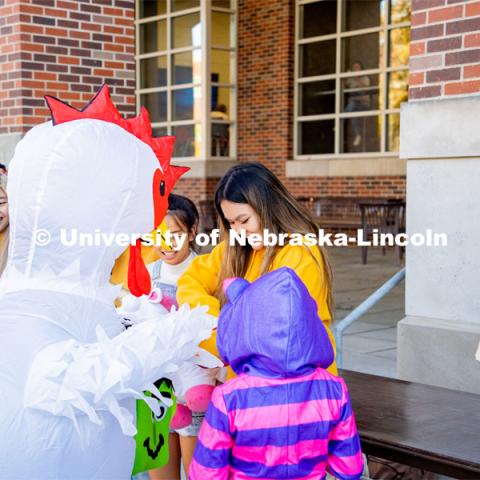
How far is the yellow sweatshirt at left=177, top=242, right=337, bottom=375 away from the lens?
2719mm

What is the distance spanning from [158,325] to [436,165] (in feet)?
9.78

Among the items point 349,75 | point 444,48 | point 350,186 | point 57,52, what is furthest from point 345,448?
point 349,75

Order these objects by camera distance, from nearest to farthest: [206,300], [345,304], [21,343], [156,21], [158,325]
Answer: [21,343] < [158,325] < [206,300] < [345,304] < [156,21]

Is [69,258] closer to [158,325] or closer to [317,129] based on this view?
[158,325]

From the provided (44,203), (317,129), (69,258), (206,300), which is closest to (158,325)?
(69,258)

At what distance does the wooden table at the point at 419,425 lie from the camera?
2461mm

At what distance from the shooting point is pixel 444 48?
4.47m

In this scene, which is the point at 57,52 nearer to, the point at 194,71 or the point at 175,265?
the point at 175,265

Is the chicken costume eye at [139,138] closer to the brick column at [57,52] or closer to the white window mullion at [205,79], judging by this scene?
the brick column at [57,52]

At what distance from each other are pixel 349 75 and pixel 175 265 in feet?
39.2

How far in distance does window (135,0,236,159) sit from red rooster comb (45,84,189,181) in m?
13.5

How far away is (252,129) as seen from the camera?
15.8 meters

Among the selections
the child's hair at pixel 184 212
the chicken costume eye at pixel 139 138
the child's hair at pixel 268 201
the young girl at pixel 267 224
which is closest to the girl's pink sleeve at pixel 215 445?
the chicken costume eye at pixel 139 138

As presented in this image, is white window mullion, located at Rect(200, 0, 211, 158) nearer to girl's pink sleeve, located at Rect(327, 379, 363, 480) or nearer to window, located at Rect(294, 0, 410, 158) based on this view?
window, located at Rect(294, 0, 410, 158)
